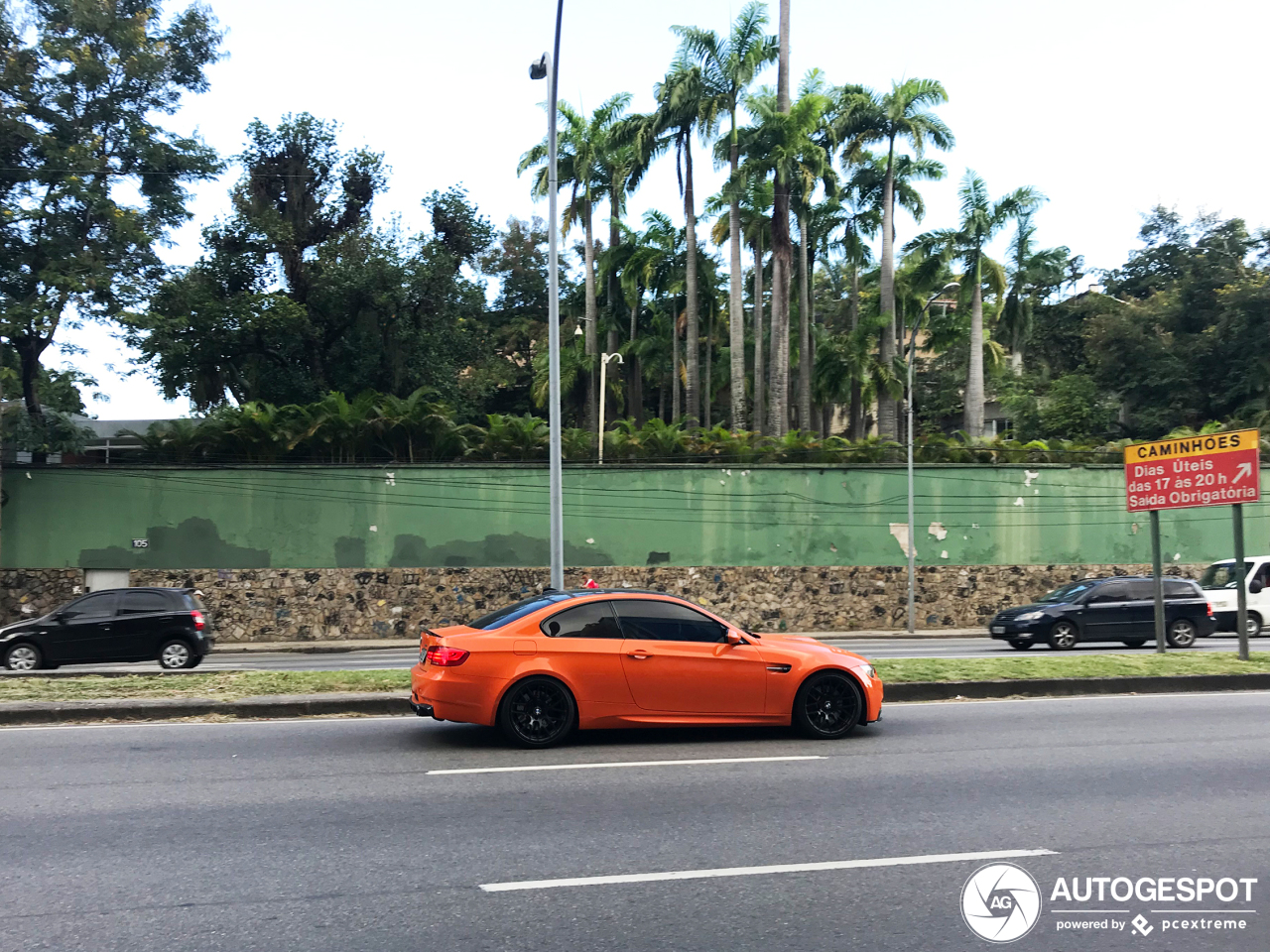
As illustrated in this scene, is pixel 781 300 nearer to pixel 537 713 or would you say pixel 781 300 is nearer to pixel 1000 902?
pixel 537 713

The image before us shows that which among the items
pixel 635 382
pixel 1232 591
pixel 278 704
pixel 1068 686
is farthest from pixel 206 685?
pixel 635 382

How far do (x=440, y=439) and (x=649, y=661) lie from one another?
2255 centimetres

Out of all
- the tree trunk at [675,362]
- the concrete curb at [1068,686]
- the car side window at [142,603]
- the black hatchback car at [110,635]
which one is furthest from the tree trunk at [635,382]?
the concrete curb at [1068,686]

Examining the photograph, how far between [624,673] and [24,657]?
1333cm

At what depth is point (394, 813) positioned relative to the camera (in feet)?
23.3

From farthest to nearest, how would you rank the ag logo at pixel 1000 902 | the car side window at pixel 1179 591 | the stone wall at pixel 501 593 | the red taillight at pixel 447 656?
the stone wall at pixel 501 593 < the car side window at pixel 1179 591 < the red taillight at pixel 447 656 < the ag logo at pixel 1000 902

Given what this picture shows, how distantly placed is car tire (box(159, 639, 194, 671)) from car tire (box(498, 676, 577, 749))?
11331mm

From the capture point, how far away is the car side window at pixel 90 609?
1830 centimetres

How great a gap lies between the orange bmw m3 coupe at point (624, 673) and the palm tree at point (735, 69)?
91.9 feet

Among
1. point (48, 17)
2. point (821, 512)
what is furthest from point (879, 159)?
point (48, 17)

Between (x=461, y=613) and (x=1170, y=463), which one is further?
(x=461, y=613)

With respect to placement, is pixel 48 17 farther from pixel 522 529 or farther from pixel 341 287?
pixel 522 529

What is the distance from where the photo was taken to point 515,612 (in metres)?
9.86

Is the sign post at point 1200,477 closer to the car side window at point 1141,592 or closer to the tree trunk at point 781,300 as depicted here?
the car side window at point 1141,592
